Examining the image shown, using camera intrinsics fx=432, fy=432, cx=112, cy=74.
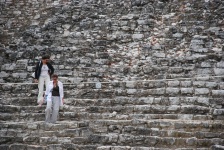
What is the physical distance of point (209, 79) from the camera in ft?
34.9

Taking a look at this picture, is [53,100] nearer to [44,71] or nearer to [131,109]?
[44,71]

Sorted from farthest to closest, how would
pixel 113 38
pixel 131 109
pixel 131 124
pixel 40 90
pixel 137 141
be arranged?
pixel 113 38 < pixel 40 90 < pixel 131 109 < pixel 131 124 < pixel 137 141

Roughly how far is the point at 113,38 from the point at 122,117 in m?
5.04

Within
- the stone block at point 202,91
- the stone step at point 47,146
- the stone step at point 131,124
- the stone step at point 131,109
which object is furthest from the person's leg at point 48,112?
the stone block at point 202,91

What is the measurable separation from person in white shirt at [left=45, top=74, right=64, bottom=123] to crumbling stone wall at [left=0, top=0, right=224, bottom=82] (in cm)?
250

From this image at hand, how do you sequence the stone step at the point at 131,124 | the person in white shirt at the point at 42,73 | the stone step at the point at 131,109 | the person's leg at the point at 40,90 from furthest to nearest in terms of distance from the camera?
the person in white shirt at the point at 42,73 → the person's leg at the point at 40,90 → the stone step at the point at 131,109 → the stone step at the point at 131,124

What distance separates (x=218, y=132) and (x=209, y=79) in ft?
8.00

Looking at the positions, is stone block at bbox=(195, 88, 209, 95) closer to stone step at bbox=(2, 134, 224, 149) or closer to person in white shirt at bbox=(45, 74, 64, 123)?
stone step at bbox=(2, 134, 224, 149)

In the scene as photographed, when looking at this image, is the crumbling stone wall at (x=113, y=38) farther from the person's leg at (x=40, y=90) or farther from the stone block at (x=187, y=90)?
Result: the person's leg at (x=40, y=90)

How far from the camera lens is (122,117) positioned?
9586mm

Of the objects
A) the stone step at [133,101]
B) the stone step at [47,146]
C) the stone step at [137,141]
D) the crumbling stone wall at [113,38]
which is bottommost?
the stone step at [47,146]

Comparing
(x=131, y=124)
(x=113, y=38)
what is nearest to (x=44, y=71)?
(x=131, y=124)

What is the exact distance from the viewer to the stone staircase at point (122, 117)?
831cm

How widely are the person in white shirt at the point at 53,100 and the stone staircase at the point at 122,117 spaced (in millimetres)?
204
